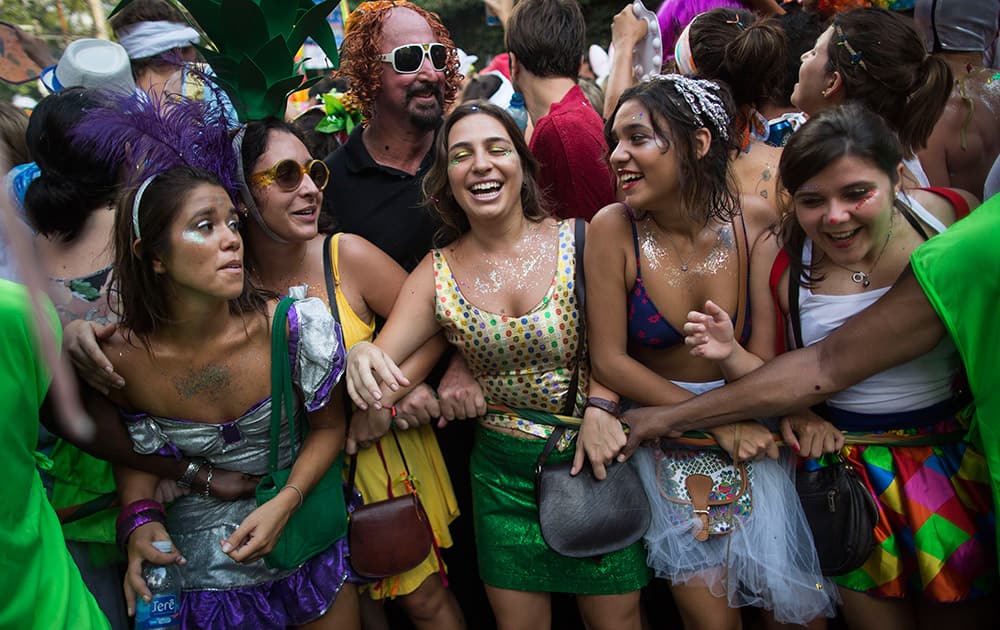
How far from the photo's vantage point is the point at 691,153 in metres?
2.37

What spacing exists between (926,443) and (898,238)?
2.01ft

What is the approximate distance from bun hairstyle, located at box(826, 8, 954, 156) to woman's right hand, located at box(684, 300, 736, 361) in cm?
84

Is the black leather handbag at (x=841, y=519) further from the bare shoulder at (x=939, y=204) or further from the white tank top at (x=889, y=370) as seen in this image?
the bare shoulder at (x=939, y=204)

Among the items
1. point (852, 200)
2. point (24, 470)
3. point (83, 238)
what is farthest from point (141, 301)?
point (852, 200)

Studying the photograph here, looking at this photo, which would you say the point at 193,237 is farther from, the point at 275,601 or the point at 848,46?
the point at 848,46

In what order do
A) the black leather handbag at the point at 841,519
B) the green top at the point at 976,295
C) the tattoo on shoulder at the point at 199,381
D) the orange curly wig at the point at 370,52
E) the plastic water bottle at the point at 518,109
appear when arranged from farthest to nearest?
the plastic water bottle at the point at 518,109 < the orange curly wig at the point at 370,52 < the tattoo on shoulder at the point at 199,381 < the black leather handbag at the point at 841,519 < the green top at the point at 976,295

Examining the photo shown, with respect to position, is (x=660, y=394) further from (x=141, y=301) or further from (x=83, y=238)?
(x=83, y=238)

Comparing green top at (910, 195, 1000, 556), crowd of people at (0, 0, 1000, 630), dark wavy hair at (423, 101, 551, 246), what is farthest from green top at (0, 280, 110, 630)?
green top at (910, 195, 1000, 556)

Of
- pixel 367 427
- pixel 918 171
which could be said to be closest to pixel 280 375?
pixel 367 427

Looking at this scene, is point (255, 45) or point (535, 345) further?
point (255, 45)

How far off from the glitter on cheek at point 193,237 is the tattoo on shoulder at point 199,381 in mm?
388

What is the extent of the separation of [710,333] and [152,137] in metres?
1.76

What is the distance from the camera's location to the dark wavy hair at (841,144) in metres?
2.06

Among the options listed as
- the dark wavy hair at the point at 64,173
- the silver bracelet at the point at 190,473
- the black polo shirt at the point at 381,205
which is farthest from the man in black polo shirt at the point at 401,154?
the silver bracelet at the point at 190,473
